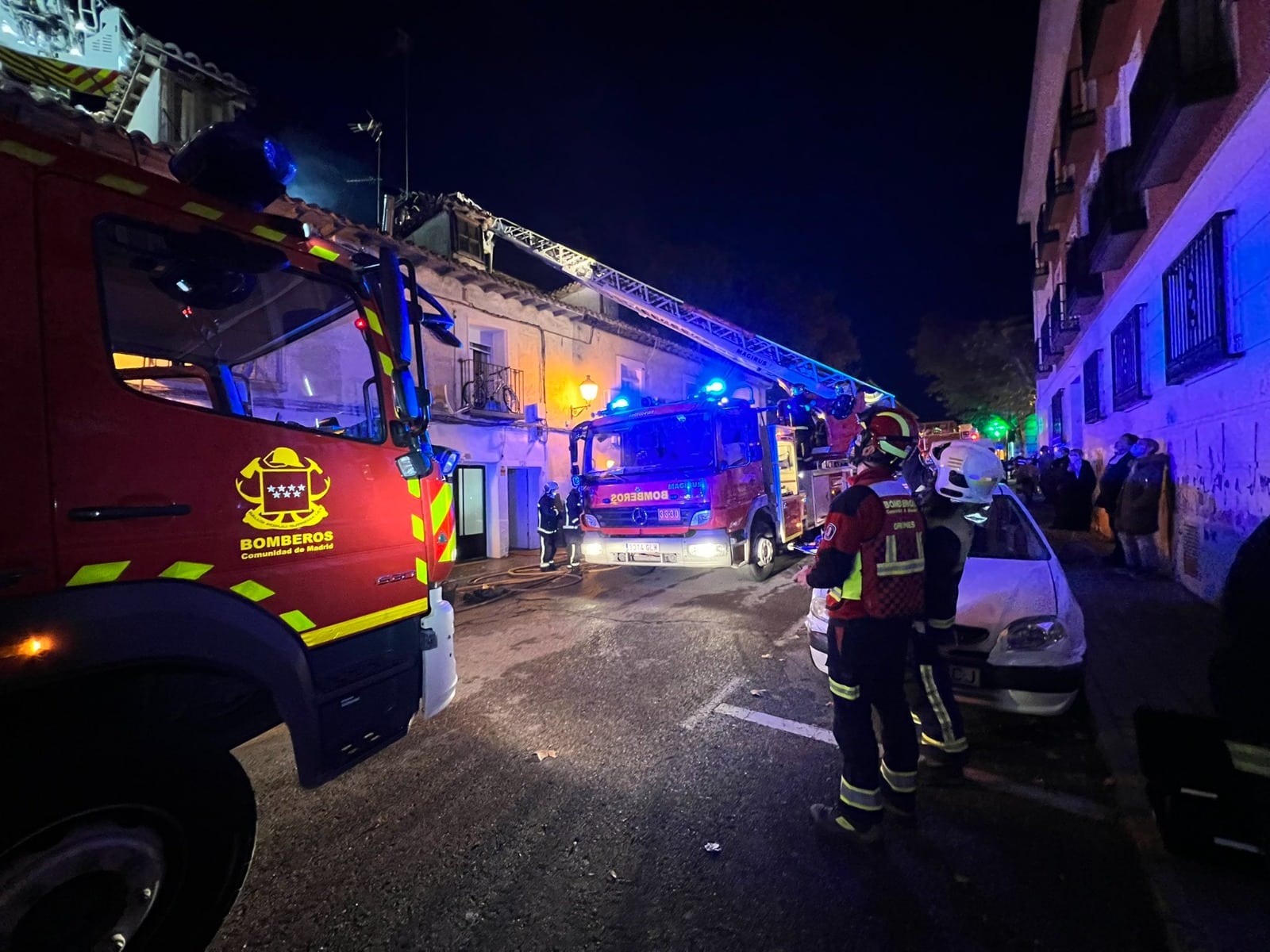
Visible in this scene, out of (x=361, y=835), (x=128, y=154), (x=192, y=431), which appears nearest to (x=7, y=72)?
(x=128, y=154)

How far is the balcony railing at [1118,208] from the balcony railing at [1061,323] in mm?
4303

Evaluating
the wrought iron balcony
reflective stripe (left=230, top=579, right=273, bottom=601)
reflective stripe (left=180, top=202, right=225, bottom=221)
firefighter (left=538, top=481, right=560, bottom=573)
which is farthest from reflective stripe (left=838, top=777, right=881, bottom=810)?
the wrought iron balcony

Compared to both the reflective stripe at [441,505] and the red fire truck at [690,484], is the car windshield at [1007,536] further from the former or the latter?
the reflective stripe at [441,505]

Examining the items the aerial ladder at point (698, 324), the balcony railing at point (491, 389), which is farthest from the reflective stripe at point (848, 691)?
the aerial ladder at point (698, 324)

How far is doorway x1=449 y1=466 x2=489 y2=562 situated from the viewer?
13.1 meters

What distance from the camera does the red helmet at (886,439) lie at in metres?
2.91

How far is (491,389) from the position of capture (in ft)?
43.7

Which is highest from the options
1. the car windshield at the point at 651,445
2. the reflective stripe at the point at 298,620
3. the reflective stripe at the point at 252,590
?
the car windshield at the point at 651,445

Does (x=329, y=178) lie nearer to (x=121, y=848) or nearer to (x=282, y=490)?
(x=282, y=490)

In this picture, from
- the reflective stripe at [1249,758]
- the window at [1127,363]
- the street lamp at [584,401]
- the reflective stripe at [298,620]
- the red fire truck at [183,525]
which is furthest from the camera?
the street lamp at [584,401]

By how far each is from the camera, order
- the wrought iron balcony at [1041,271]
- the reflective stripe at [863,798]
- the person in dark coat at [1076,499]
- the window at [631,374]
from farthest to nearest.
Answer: the wrought iron balcony at [1041,271] → the window at [631,374] → the person in dark coat at [1076,499] → the reflective stripe at [863,798]

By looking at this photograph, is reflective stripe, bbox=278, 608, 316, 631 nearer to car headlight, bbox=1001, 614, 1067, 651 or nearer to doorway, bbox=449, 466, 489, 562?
car headlight, bbox=1001, 614, 1067, 651

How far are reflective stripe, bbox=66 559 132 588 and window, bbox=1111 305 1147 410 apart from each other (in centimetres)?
1059

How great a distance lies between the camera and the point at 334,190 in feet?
43.0
